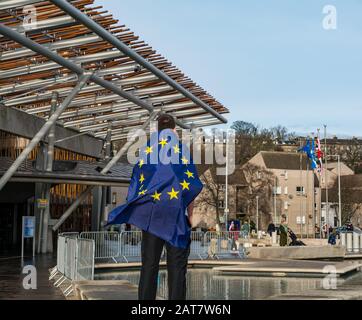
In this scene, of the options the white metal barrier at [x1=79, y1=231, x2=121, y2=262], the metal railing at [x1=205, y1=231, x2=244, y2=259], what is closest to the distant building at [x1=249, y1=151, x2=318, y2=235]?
the metal railing at [x1=205, y1=231, x2=244, y2=259]

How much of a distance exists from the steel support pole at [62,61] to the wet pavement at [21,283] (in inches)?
236

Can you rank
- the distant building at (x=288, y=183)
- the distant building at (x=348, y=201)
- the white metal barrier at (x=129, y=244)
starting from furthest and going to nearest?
the distant building at (x=288, y=183), the distant building at (x=348, y=201), the white metal barrier at (x=129, y=244)

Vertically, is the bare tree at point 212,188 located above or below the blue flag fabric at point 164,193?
above

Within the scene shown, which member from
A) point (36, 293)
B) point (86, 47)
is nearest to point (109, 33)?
point (86, 47)

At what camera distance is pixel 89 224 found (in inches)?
1736

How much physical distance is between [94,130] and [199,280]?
20.9m

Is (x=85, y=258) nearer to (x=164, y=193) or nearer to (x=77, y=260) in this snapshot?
(x=77, y=260)

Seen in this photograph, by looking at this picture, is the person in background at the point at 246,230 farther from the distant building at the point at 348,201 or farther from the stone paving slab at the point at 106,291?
the distant building at the point at 348,201

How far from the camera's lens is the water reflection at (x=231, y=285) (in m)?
15.5

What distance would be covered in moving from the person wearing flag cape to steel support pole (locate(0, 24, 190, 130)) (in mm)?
13100

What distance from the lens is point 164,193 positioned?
6449mm

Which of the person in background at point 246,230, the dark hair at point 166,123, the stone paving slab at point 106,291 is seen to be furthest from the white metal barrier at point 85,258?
the person in background at point 246,230

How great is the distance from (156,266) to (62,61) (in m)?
17.3

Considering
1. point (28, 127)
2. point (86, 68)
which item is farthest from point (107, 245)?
point (28, 127)
